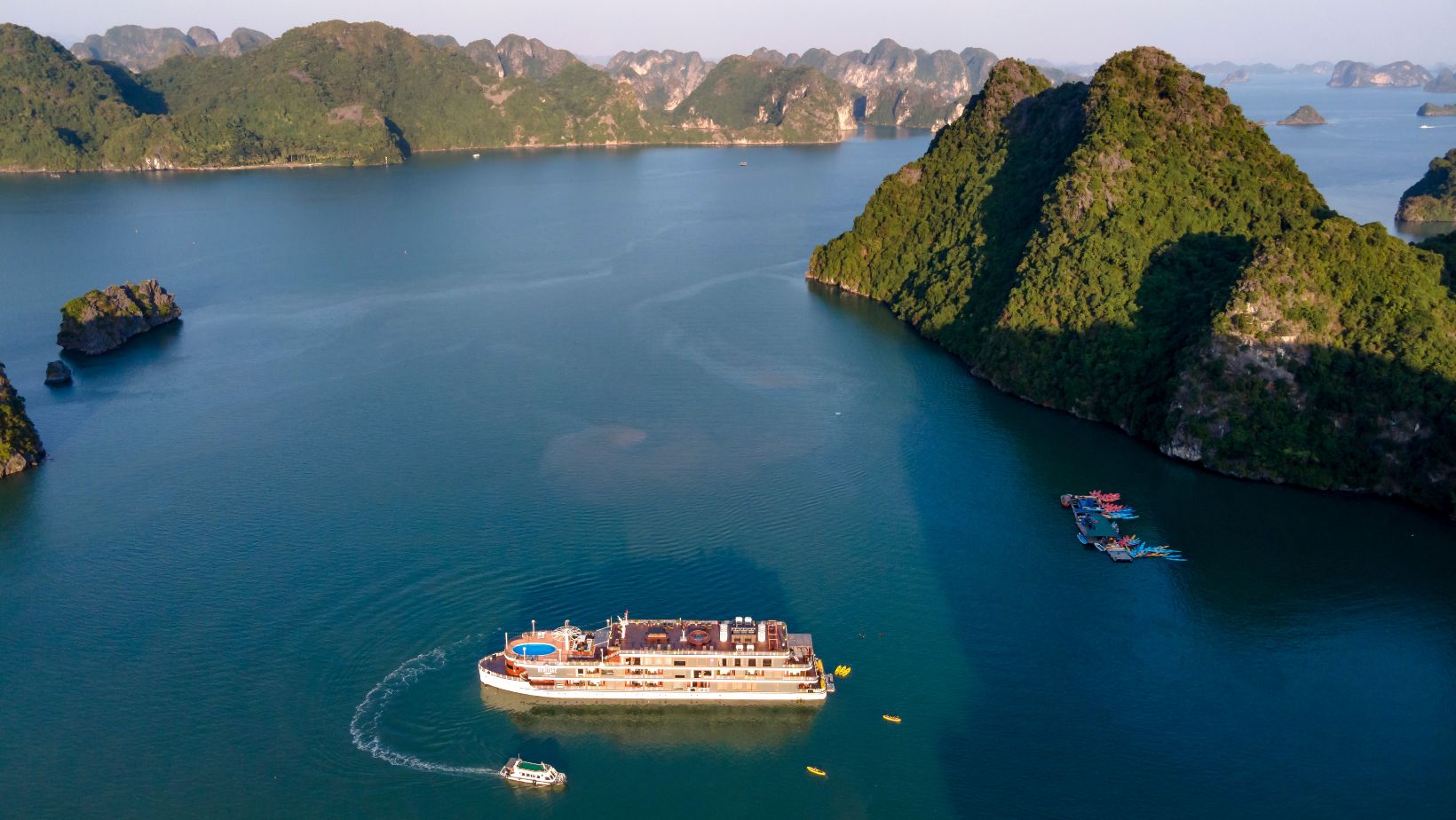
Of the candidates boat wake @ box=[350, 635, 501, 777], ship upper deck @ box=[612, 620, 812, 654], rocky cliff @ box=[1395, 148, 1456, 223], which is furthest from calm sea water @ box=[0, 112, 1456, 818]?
rocky cliff @ box=[1395, 148, 1456, 223]

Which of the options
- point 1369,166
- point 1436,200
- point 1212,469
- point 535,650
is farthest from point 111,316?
point 1369,166

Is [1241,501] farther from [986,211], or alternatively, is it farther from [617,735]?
[986,211]

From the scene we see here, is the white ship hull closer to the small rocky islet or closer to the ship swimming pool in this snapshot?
the ship swimming pool

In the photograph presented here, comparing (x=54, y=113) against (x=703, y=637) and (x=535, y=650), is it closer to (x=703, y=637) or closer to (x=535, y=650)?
(x=535, y=650)

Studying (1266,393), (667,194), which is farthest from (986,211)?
(667,194)

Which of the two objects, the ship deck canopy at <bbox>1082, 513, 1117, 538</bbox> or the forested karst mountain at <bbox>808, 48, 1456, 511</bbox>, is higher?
the forested karst mountain at <bbox>808, 48, 1456, 511</bbox>

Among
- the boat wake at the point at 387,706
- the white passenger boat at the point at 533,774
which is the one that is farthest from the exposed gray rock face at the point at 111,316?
the white passenger boat at the point at 533,774

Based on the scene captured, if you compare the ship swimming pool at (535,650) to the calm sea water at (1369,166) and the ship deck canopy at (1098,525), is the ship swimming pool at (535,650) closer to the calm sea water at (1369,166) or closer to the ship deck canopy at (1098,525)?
the ship deck canopy at (1098,525)
